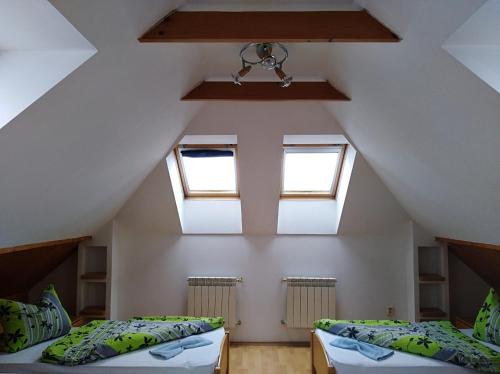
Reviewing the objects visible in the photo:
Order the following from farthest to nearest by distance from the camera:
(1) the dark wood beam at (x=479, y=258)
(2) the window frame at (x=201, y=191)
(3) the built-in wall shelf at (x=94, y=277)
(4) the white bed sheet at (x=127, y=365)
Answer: (3) the built-in wall shelf at (x=94, y=277), (2) the window frame at (x=201, y=191), (1) the dark wood beam at (x=479, y=258), (4) the white bed sheet at (x=127, y=365)

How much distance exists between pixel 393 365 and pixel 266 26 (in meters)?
2.28

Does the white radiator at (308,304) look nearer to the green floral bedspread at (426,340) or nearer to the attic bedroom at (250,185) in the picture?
the attic bedroom at (250,185)

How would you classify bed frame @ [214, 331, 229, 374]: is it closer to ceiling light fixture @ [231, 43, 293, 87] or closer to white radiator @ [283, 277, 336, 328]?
white radiator @ [283, 277, 336, 328]

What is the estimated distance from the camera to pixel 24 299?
4.36 metres

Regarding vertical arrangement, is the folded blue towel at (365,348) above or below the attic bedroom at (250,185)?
below

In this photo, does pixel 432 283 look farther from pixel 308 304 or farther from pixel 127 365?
pixel 127 365

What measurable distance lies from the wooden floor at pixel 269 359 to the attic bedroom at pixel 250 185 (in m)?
0.03

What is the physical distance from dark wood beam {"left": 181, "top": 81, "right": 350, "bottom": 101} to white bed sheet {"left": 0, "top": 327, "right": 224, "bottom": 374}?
74.5 inches

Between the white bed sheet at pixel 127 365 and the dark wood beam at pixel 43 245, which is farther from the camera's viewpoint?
the dark wood beam at pixel 43 245

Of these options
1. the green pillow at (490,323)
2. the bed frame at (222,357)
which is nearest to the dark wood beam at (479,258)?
the green pillow at (490,323)

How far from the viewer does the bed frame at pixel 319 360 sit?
274 cm

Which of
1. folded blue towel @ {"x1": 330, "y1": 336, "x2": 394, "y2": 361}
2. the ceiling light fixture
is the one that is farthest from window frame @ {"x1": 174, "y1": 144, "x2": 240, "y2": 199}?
folded blue towel @ {"x1": 330, "y1": 336, "x2": 394, "y2": 361}

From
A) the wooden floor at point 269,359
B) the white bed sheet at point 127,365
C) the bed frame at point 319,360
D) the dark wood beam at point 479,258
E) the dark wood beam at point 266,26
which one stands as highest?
the dark wood beam at point 266,26

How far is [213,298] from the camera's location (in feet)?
15.0
